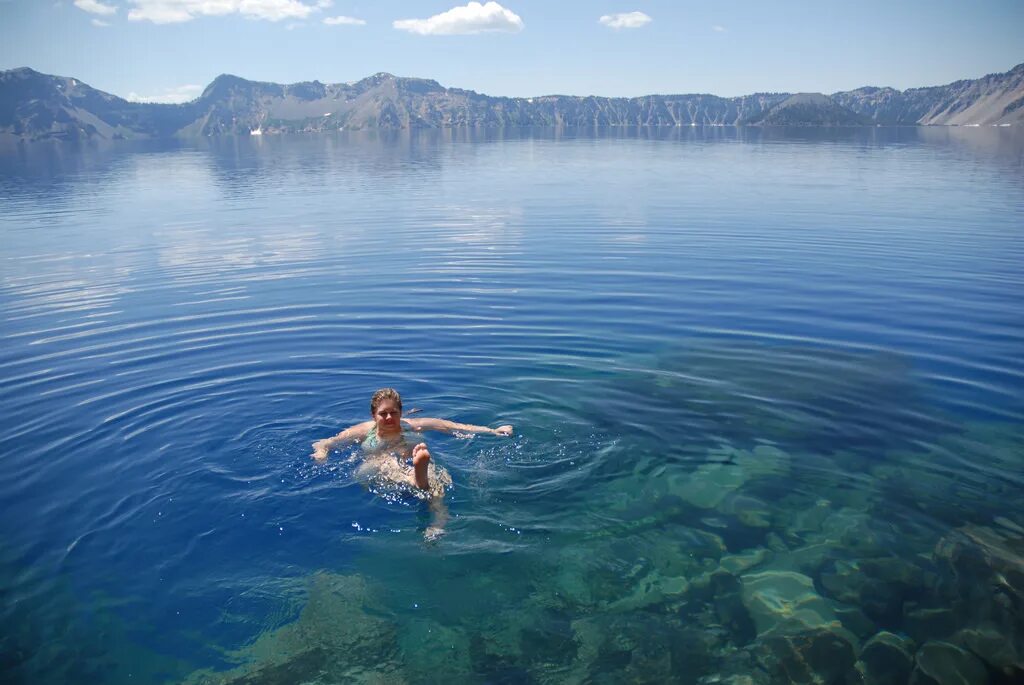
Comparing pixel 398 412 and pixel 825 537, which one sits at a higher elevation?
pixel 398 412

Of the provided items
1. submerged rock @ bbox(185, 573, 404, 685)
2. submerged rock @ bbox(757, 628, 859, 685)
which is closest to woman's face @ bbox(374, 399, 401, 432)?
submerged rock @ bbox(185, 573, 404, 685)

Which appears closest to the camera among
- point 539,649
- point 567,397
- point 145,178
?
point 539,649

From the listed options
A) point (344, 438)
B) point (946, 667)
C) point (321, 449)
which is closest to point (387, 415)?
point (344, 438)

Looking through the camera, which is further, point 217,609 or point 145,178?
point 145,178

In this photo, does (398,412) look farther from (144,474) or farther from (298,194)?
(298,194)

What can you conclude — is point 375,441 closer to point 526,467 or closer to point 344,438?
point 344,438

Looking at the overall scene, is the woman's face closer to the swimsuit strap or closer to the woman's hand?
the swimsuit strap

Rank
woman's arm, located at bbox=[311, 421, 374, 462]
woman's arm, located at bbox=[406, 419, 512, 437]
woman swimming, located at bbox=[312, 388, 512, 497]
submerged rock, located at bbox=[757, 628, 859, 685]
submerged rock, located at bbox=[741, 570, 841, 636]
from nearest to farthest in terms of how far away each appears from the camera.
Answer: submerged rock, located at bbox=[757, 628, 859, 685] < submerged rock, located at bbox=[741, 570, 841, 636] < woman swimming, located at bbox=[312, 388, 512, 497] < woman's arm, located at bbox=[311, 421, 374, 462] < woman's arm, located at bbox=[406, 419, 512, 437]

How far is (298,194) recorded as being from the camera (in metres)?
46.6

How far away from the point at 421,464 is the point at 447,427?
251 cm

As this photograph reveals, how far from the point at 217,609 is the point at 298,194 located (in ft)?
141

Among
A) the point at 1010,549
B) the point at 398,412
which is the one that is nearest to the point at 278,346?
the point at 398,412

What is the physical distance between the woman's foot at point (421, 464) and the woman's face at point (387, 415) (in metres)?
1.50

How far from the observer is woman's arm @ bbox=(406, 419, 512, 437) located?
11.0m
